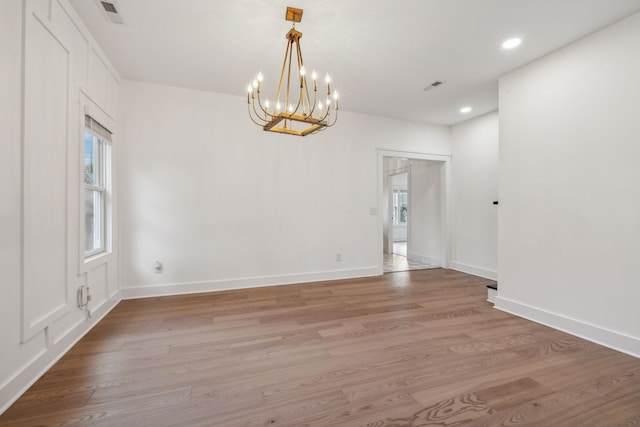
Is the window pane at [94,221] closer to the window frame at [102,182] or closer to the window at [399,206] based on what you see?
the window frame at [102,182]

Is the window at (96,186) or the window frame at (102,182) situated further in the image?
the window frame at (102,182)

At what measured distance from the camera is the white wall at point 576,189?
2.37 m

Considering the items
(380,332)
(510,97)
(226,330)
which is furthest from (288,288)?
(510,97)

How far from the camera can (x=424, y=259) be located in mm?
6125

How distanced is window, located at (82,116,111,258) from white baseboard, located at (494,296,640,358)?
462 centimetres

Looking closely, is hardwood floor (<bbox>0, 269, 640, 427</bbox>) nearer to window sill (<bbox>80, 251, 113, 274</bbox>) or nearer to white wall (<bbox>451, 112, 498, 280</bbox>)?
window sill (<bbox>80, 251, 113, 274</bbox>)

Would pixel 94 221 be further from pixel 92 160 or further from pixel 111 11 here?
pixel 111 11

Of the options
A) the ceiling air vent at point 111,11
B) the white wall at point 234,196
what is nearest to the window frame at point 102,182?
the white wall at point 234,196

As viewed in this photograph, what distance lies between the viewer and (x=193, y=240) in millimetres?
3932

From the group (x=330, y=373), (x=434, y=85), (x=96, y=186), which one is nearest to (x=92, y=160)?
(x=96, y=186)

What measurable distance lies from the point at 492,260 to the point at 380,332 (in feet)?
10.1

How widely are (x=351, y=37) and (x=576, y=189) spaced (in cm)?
262

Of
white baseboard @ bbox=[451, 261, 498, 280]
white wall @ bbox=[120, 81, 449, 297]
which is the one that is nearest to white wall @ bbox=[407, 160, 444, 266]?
white baseboard @ bbox=[451, 261, 498, 280]

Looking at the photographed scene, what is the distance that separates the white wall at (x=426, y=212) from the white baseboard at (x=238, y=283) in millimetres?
1623
